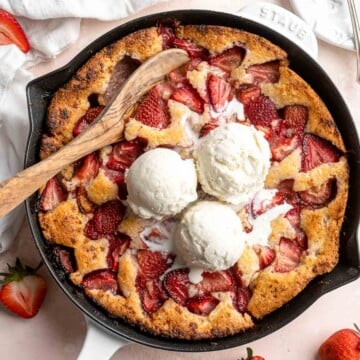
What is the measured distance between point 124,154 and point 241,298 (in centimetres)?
57

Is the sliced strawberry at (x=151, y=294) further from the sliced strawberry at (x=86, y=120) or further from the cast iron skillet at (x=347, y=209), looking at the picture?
the sliced strawberry at (x=86, y=120)

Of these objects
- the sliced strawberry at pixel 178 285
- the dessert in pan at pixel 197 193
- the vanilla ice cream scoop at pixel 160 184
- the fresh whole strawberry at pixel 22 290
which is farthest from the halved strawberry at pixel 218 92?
the fresh whole strawberry at pixel 22 290

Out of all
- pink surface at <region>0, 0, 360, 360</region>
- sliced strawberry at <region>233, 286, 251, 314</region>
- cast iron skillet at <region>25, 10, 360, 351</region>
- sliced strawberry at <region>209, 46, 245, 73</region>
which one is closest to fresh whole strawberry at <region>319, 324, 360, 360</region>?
pink surface at <region>0, 0, 360, 360</region>

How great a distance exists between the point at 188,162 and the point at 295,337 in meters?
0.77

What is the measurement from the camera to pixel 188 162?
212 centimetres

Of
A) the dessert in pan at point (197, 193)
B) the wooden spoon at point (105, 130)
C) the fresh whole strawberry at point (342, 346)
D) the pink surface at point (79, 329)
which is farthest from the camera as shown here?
the pink surface at point (79, 329)

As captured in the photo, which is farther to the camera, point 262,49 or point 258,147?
point 262,49

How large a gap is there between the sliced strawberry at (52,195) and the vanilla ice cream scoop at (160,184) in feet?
0.80

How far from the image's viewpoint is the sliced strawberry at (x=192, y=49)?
7.41ft

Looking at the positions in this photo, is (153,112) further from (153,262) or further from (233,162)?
(153,262)

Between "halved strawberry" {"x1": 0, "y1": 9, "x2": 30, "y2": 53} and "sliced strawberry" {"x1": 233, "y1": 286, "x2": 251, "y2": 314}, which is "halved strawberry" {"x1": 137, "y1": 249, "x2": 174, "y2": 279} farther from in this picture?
"halved strawberry" {"x1": 0, "y1": 9, "x2": 30, "y2": 53}

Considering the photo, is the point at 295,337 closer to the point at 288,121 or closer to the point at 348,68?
the point at 288,121

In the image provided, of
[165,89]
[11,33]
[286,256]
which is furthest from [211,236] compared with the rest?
[11,33]

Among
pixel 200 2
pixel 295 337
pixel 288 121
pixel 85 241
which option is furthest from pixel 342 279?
pixel 200 2
